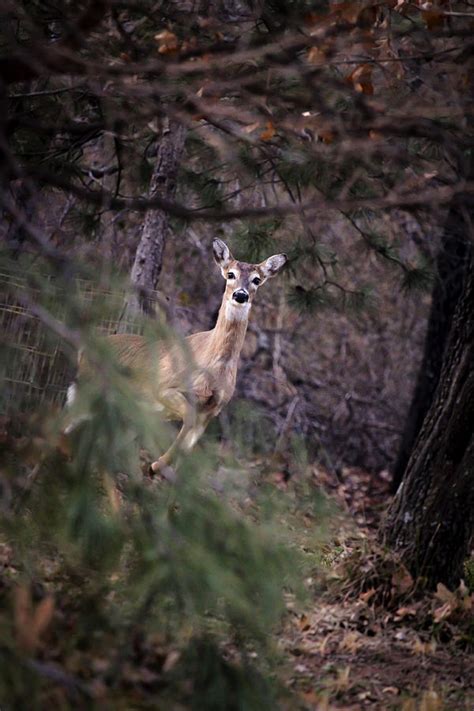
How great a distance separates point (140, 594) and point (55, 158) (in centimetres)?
479

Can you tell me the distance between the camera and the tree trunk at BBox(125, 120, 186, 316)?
26.7ft

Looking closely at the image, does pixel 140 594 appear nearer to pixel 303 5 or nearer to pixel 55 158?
pixel 303 5

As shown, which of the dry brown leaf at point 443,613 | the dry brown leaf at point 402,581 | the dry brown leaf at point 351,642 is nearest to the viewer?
the dry brown leaf at point 351,642

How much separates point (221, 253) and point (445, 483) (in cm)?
244

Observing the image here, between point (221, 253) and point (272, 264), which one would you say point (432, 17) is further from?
point (221, 253)

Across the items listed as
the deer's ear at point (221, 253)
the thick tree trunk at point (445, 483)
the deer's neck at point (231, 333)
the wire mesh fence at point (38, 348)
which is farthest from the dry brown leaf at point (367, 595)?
the wire mesh fence at point (38, 348)

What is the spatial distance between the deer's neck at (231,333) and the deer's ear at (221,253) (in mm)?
301

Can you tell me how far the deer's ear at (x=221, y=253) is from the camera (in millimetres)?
7926

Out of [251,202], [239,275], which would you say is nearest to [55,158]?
[239,275]

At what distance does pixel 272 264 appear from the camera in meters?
7.78

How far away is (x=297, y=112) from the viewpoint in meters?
5.38

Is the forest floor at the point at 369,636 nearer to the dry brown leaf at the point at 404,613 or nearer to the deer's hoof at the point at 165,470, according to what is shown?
the dry brown leaf at the point at 404,613

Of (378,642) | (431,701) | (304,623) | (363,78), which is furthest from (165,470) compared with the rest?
(378,642)

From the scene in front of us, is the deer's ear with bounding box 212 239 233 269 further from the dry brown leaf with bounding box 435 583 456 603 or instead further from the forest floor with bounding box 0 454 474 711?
the dry brown leaf with bounding box 435 583 456 603
